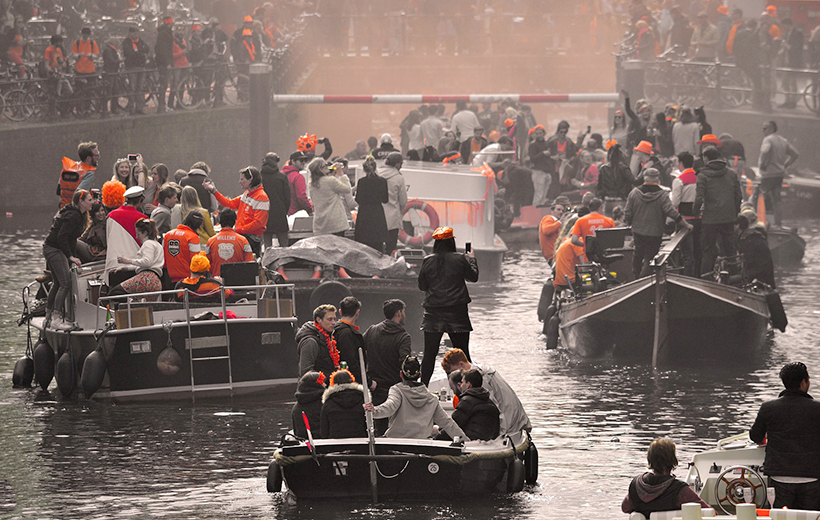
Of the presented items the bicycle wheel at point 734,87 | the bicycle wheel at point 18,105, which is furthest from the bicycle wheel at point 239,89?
the bicycle wheel at point 734,87

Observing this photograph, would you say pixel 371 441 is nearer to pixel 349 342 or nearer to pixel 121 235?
pixel 349 342

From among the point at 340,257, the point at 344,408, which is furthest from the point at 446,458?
the point at 340,257

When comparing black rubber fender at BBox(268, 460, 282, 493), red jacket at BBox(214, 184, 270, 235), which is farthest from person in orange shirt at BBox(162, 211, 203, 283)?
black rubber fender at BBox(268, 460, 282, 493)

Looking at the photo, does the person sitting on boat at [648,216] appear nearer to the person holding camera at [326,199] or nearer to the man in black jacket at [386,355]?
the person holding camera at [326,199]

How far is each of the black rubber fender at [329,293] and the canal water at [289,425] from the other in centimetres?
174

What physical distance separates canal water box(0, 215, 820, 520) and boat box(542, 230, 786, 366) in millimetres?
254

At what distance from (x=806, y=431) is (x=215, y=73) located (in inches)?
1132

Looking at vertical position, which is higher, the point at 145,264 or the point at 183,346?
the point at 145,264

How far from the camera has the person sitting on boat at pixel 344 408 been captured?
11352 millimetres

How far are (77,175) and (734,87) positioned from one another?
872 inches

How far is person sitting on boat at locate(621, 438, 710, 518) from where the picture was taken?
30.1 feet

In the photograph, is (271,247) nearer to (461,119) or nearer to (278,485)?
(278,485)

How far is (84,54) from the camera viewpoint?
31.9 metres

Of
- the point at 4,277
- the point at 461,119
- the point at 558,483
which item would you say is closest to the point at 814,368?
the point at 558,483
